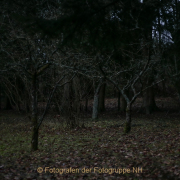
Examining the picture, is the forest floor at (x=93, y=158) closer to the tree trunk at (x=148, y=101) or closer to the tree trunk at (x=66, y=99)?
the tree trunk at (x=66, y=99)

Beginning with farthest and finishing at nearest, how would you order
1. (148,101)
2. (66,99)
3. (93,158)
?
(148,101)
(66,99)
(93,158)

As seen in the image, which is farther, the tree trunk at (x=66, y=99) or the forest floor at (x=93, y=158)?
the tree trunk at (x=66, y=99)

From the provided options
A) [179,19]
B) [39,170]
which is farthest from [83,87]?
[39,170]

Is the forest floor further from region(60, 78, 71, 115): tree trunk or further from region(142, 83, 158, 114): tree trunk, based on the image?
region(142, 83, 158, 114): tree trunk

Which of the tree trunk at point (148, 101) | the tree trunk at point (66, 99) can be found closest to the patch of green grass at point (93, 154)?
the tree trunk at point (66, 99)

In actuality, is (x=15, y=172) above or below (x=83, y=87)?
below

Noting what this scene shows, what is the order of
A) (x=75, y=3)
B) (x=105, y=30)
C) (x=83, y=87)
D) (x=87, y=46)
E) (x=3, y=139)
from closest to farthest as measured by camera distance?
(x=75, y=3), (x=105, y=30), (x=87, y=46), (x=3, y=139), (x=83, y=87)

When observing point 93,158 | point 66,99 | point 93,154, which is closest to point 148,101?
point 66,99

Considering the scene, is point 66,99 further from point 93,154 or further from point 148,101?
point 148,101

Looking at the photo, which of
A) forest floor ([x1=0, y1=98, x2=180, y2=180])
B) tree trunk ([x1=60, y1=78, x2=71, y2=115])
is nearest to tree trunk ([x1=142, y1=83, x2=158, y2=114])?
tree trunk ([x1=60, y1=78, x2=71, y2=115])

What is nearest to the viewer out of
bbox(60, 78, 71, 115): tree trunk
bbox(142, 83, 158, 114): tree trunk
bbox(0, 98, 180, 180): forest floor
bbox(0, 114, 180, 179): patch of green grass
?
bbox(0, 98, 180, 180): forest floor

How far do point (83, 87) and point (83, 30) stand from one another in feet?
21.4

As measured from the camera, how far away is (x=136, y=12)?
7.00m

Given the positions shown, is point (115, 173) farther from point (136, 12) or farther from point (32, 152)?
point (136, 12)
